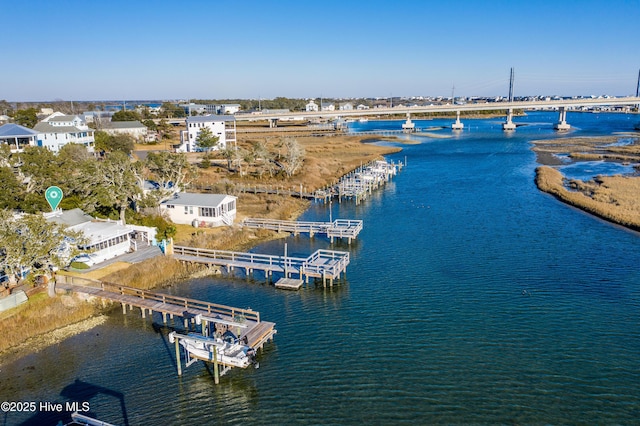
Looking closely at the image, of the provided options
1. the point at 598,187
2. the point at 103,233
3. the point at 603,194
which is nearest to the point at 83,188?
the point at 103,233

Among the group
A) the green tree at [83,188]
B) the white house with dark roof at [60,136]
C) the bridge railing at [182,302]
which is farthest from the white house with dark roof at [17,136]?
the bridge railing at [182,302]

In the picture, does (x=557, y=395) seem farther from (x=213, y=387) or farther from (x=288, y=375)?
(x=213, y=387)

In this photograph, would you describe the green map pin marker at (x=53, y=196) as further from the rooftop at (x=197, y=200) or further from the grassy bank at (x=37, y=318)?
the rooftop at (x=197, y=200)

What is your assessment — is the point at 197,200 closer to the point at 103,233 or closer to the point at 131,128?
the point at 103,233

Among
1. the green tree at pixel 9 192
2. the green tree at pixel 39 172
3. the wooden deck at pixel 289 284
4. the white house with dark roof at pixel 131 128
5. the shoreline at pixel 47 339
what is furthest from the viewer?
the white house with dark roof at pixel 131 128

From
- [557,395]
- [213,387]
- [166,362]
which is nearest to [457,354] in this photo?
[557,395]

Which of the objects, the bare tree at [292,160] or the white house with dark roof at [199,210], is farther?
the bare tree at [292,160]
